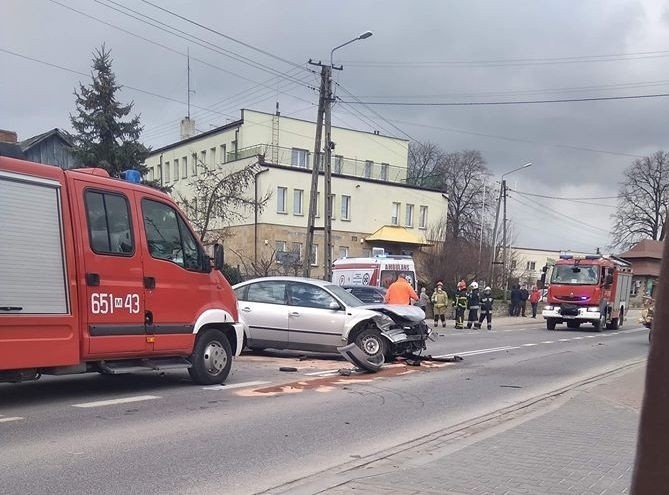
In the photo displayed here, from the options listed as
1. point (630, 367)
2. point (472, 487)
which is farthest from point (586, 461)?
point (630, 367)

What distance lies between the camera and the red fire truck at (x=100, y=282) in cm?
745

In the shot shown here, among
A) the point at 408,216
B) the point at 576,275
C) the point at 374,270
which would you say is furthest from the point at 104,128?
the point at 408,216

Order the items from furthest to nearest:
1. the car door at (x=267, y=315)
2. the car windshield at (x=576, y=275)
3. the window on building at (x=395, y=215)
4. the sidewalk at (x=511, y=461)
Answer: the window on building at (x=395, y=215), the car windshield at (x=576, y=275), the car door at (x=267, y=315), the sidewalk at (x=511, y=461)

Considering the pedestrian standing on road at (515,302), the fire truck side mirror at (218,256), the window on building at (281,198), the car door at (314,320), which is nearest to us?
the fire truck side mirror at (218,256)

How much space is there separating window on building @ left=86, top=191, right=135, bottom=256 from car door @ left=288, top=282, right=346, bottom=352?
5.07m

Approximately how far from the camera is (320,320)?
1299 centimetres

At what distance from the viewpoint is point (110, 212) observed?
8492 millimetres

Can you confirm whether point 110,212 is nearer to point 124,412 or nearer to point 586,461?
point 124,412

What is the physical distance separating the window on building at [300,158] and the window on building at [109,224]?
4380 centimetres

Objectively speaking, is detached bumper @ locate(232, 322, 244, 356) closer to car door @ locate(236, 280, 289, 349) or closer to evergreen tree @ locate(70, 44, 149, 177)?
car door @ locate(236, 280, 289, 349)

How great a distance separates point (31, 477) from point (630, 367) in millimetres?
12440

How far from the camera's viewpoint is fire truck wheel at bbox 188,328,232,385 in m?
9.80

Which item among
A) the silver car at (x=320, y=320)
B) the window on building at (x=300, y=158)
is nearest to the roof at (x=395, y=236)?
the window on building at (x=300, y=158)

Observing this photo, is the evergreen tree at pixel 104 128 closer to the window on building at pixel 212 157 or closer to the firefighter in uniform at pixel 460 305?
the firefighter in uniform at pixel 460 305
